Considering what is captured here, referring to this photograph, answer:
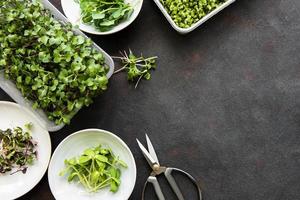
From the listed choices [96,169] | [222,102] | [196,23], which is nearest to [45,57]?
[96,169]

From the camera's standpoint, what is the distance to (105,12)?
5.70 feet

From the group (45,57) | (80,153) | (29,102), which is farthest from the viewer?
(80,153)

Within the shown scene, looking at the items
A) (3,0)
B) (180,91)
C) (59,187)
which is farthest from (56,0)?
(59,187)

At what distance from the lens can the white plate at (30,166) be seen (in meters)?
1.76

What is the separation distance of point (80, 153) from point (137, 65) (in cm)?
39

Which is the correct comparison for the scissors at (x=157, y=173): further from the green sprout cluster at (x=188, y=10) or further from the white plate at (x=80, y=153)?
the green sprout cluster at (x=188, y=10)

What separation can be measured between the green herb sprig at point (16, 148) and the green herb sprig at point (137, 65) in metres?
0.41

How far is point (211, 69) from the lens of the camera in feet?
5.97

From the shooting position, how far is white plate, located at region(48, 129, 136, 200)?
172 centimetres

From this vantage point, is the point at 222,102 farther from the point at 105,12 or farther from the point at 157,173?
the point at 105,12

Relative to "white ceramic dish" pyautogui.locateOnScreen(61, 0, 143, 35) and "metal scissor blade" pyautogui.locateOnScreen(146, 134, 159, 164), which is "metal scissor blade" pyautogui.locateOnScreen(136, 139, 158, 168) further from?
"white ceramic dish" pyautogui.locateOnScreen(61, 0, 143, 35)

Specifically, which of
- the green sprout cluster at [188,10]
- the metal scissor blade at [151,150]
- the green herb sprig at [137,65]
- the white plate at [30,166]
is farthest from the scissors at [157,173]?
the green sprout cluster at [188,10]

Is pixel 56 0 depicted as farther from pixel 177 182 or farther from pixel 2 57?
pixel 177 182

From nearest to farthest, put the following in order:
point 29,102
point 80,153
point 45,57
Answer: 1. point 45,57
2. point 29,102
3. point 80,153
